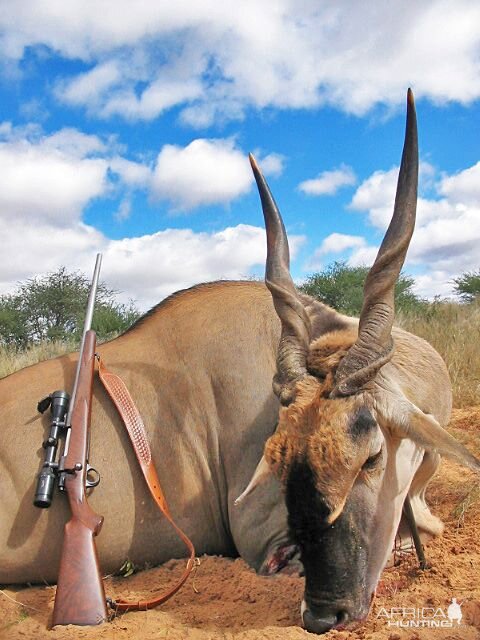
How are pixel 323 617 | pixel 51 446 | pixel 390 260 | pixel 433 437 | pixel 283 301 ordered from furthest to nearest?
pixel 51 446
pixel 283 301
pixel 390 260
pixel 433 437
pixel 323 617

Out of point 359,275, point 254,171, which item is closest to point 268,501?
point 254,171

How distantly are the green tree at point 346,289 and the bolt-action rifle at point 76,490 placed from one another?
10.8 metres

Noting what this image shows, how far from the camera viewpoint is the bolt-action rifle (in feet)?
10.2

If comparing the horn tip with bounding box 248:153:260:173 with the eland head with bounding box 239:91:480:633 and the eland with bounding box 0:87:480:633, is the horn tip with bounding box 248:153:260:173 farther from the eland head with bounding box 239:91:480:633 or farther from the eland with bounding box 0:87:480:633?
the eland head with bounding box 239:91:480:633

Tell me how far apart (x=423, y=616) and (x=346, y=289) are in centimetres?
1379

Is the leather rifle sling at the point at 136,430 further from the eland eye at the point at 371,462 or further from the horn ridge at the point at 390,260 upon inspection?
the horn ridge at the point at 390,260

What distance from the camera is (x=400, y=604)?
3008 millimetres

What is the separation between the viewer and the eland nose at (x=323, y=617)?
2.76 metres

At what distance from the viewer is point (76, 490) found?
3650 millimetres

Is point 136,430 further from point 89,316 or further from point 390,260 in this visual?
point 390,260

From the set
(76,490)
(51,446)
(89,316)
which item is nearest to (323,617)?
(76,490)

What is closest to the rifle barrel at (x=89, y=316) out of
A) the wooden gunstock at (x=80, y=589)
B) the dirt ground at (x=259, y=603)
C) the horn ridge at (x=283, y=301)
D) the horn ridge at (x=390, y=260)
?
the wooden gunstock at (x=80, y=589)

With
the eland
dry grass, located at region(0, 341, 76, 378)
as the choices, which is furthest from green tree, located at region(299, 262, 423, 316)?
the eland

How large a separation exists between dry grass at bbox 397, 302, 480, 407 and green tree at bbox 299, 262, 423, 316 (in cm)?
181
